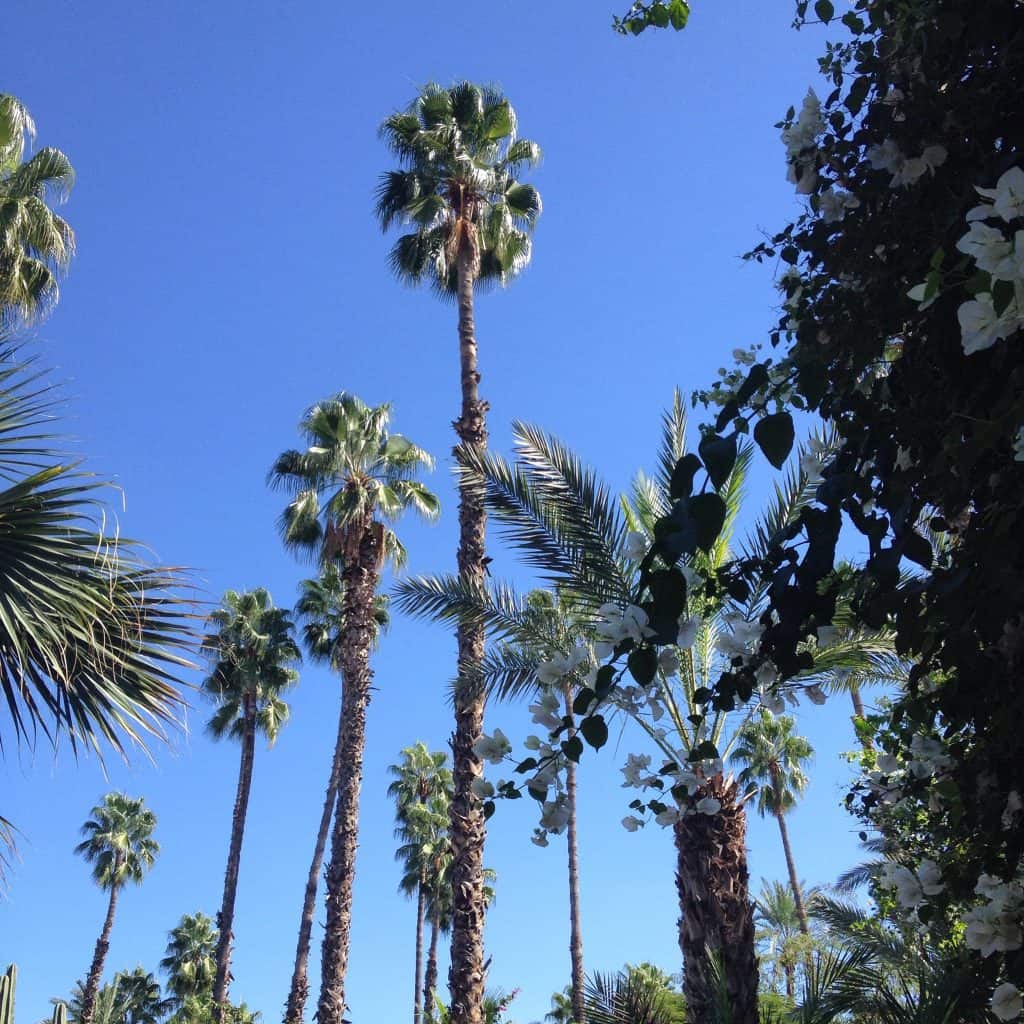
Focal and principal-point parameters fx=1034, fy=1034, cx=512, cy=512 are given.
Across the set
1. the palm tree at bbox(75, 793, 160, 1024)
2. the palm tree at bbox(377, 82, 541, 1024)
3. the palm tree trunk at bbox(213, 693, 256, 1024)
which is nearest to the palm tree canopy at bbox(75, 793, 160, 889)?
the palm tree at bbox(75, 793, 160, 1024)

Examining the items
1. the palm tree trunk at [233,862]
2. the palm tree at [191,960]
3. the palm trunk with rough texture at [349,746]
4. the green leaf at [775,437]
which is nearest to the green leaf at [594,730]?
the green leaf at [775,437]

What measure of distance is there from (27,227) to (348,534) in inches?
353

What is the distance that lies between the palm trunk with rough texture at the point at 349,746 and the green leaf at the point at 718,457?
16135 mm

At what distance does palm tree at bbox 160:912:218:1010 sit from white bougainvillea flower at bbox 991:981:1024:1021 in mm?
36454

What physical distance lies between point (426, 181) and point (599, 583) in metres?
10.2

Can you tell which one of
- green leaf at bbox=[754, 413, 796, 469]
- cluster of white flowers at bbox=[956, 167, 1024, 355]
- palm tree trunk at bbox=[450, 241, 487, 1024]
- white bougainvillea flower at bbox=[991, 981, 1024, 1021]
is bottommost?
white bougainvillea flower at bbox=[991, 981, 1024, 1021]

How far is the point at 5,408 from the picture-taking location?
592cm

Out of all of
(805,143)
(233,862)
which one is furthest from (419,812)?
(805,143)

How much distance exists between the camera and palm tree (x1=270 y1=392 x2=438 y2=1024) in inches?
647

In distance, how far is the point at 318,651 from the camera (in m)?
25.7

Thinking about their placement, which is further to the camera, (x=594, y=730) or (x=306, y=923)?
(x=306, y=923)

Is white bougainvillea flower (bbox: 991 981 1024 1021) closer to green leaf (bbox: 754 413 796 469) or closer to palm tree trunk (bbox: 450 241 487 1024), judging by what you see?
green leaf (bbox: 754 413 796 469)

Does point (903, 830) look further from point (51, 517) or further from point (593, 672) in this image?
point (593, 672)

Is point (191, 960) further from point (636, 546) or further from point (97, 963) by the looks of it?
point (636, 546)
